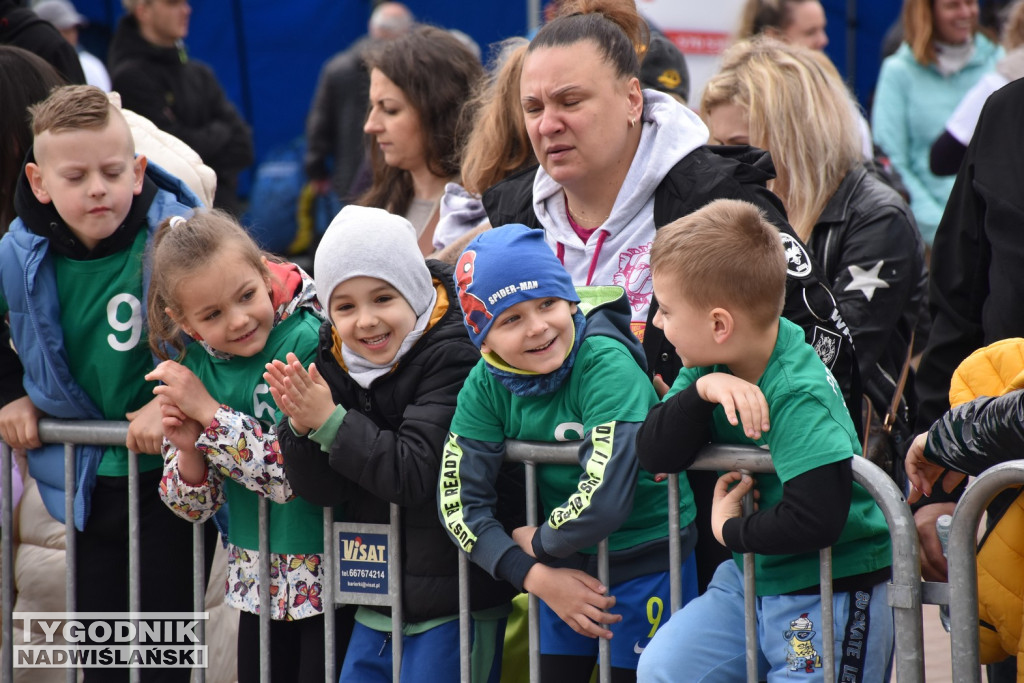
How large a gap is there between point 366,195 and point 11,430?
5.40 ft

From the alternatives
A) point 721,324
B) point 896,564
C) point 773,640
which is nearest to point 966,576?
point 896,564

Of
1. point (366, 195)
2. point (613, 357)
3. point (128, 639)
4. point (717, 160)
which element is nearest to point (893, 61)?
A: point (366, 195)

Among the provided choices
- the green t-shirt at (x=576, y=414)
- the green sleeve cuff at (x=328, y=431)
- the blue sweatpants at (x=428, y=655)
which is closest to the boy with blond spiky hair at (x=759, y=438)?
the green t-shirt at (x=576, y=414)

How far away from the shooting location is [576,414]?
120 inches

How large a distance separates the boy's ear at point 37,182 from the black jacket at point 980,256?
2.55 m

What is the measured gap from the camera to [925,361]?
3.26m

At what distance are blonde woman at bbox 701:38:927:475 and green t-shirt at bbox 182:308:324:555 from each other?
1.70 meters

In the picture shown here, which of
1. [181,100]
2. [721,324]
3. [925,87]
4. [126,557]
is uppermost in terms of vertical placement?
[181,100]

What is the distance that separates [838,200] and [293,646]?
2268 mm

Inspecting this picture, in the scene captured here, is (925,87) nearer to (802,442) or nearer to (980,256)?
(980,256)

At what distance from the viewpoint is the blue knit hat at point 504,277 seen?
299cm

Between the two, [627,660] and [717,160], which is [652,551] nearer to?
[627,660]

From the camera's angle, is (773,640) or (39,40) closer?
(773,640)

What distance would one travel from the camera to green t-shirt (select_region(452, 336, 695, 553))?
117 inches
